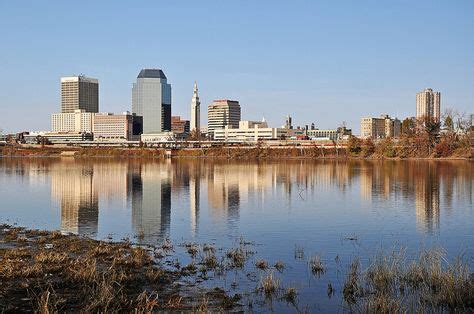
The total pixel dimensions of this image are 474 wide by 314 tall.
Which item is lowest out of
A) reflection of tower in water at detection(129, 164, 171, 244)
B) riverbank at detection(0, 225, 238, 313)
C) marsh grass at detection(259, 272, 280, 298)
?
reflection of tower in water at detection(129, 164, 171, 244)

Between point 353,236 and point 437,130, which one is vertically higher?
point 437,130

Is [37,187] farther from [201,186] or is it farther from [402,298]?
[402,298]

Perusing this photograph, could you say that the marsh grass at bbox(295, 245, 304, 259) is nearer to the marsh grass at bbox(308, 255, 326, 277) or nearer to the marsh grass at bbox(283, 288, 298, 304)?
the marsh grass at bbox(308, 255, 326, 277)

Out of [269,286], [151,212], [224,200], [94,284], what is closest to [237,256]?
[269,286]

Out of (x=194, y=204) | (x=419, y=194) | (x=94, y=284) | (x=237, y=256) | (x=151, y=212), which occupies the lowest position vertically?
(x=151, y=212)

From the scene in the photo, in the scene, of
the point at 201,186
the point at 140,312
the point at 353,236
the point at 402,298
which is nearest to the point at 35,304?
the point at 140,312

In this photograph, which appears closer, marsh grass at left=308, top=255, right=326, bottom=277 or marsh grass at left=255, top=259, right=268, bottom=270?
marsh grass at left=308, top=255, right=326, bottom=277

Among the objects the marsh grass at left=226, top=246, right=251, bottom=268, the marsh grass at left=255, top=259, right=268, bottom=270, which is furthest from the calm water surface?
the marsh grass at left=255, top=259, right=268, bottom=270

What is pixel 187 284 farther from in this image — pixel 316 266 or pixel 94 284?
pixel 316 266

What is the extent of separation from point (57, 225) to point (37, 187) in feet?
98.3

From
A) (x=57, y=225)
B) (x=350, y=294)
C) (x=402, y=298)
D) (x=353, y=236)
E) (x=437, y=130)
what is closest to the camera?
(x=402, y=298)

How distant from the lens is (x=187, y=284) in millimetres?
17422

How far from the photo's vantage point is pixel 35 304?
44.5 ft

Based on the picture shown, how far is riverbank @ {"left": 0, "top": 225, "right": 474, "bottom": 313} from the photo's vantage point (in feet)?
46.5
